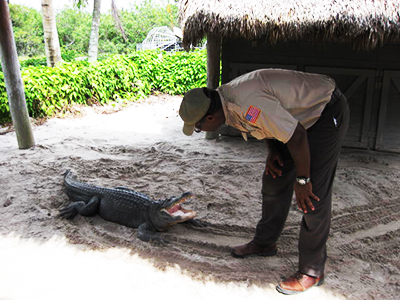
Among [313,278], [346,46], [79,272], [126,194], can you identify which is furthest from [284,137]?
[346,46]

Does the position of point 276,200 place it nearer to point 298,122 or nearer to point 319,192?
point 319,192

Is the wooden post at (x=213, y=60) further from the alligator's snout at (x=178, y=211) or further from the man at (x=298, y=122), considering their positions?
the man at (x=298, y=122)

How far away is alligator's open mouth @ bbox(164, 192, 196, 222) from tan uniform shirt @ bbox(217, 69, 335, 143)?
4.13 feet

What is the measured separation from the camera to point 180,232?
342 centimetres

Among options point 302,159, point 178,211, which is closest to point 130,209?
point 178,211

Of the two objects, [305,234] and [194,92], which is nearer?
[194,92]

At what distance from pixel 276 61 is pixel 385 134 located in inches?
85.8

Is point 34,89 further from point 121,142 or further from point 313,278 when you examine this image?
point 313,278

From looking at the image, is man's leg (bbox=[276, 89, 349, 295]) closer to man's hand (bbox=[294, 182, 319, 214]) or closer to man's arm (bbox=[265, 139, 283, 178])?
man's hand (bbox=[294, 182, 319, 214])

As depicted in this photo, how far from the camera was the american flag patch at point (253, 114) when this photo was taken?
198cm

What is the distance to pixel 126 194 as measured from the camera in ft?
12.1

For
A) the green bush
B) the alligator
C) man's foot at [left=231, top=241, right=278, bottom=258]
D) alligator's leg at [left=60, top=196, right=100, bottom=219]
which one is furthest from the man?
the green bush

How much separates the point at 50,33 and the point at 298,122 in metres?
9.22

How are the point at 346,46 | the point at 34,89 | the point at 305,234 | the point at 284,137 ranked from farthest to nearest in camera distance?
the point at 34,89
the point at 346,46
the point at 305,234
the point at 284,137
